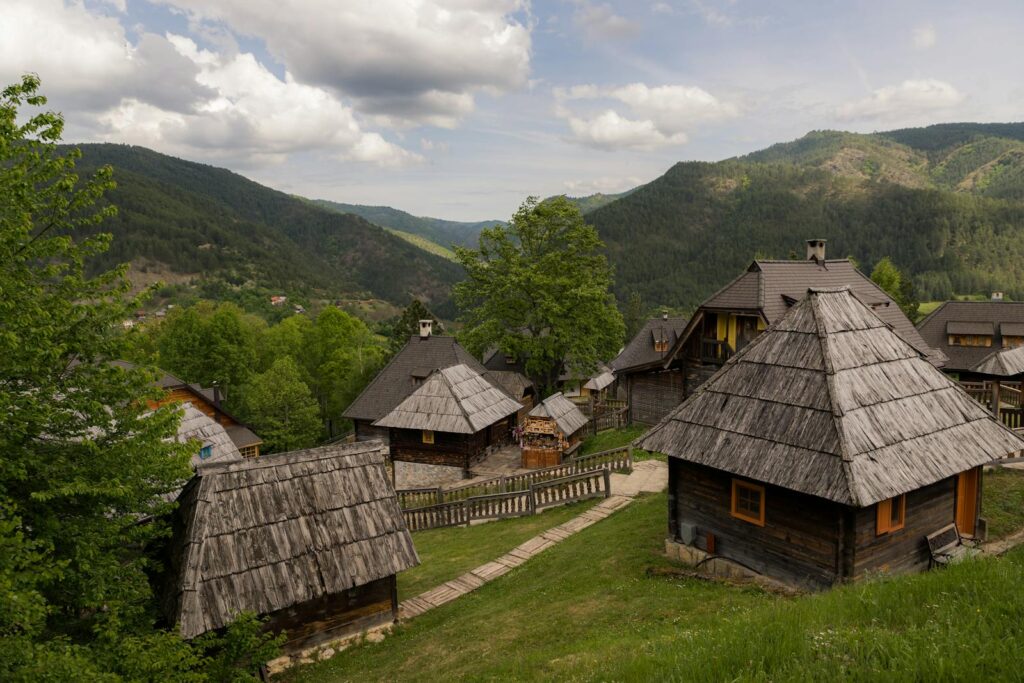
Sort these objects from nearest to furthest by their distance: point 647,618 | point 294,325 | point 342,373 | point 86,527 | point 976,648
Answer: point 976,648 < point 86,527 < point 647,618 < point 342,373 < point 294,325

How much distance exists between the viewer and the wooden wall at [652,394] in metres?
29.8

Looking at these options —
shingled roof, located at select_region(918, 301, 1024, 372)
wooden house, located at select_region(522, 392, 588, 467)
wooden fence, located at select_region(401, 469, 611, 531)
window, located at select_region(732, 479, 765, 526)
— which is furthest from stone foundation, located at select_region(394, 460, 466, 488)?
shingled roof, located at select_region(918, 301, 1024, 372)

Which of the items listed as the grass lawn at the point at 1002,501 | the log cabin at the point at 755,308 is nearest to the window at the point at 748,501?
the grass lawn at the point at 1002,501

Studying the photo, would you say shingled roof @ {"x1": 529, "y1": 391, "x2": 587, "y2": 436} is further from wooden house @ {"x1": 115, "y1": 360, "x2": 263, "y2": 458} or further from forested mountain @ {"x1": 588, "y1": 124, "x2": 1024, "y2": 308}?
forested mountain @ {"x1": 588, "y1": 124, "x2": 1024, "y2": 308}

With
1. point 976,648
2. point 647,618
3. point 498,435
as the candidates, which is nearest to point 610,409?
point 498,435

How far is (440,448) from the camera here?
2825cm

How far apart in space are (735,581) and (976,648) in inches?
263

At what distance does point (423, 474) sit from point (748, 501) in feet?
63.7

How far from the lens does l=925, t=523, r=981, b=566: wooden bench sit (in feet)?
36.6

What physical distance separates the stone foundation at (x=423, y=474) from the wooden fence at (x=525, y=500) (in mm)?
6962

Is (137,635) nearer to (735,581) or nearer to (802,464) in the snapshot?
(735,581)

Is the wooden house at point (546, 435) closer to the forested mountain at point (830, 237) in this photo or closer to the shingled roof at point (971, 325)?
the shingled roof at point (971, 325)

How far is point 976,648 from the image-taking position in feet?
18.0

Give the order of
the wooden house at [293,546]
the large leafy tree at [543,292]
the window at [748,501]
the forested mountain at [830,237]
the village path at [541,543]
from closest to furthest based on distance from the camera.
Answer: the wooden house at [293,546], the window at [748,501], the village path at [541,543], the large leafy tree at [543,292], the forested mountain at [830,237]
